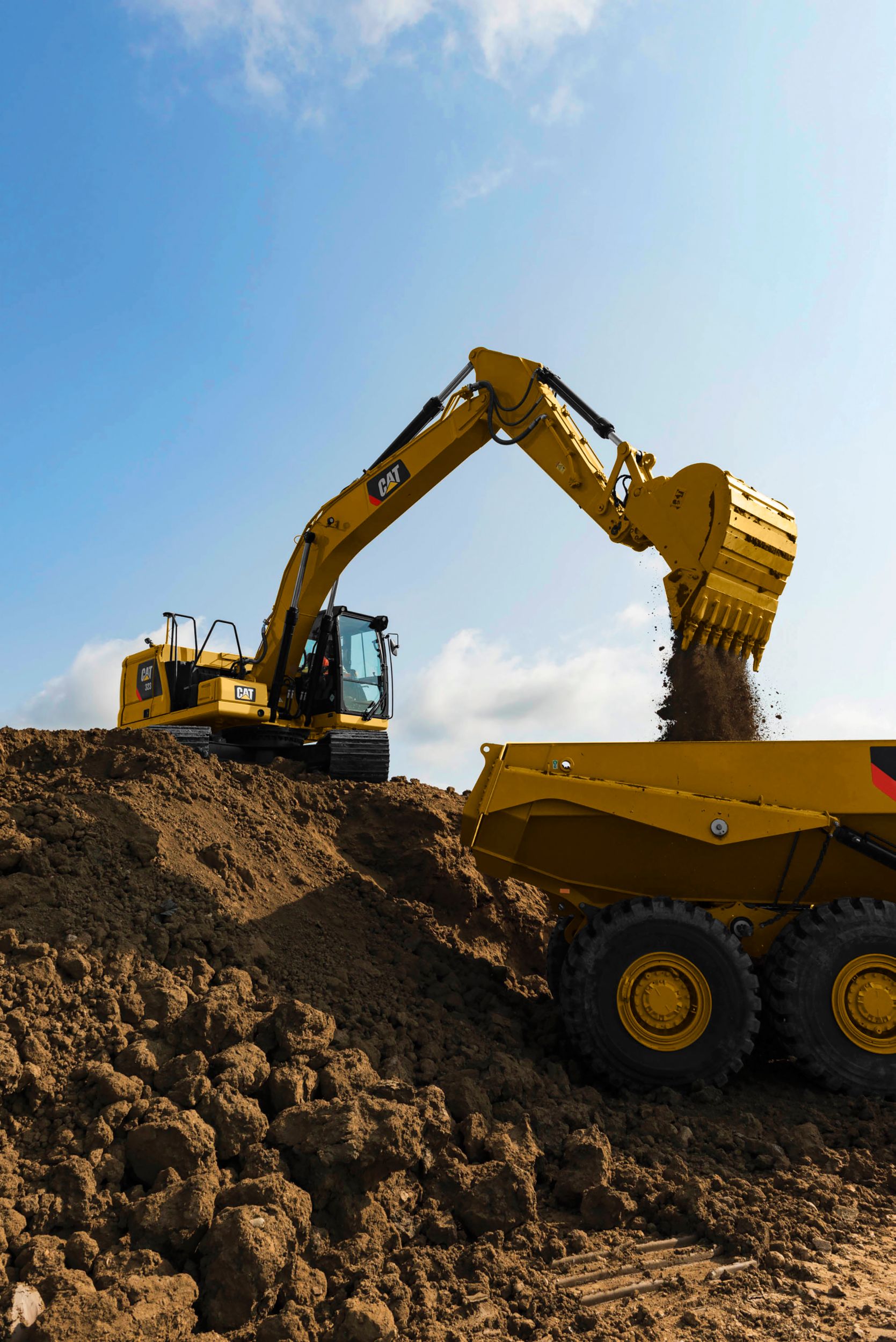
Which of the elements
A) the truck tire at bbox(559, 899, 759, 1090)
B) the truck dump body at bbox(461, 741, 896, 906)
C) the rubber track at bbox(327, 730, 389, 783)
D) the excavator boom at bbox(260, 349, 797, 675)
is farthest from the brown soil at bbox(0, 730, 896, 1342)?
the rubber track at bbox(327, 730, 389, 783)

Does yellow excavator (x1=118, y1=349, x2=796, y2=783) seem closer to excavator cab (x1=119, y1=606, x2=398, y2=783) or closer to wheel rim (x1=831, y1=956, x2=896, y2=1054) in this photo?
excavator cab (x1=119, y1=606, x2=398, y2=783)

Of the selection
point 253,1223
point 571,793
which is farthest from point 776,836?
point 253,1223

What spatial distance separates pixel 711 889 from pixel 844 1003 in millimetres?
930

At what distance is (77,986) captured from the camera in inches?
169

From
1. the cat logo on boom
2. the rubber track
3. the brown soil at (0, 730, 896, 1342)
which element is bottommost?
the brown soil at (0, 730, 896, 1342)

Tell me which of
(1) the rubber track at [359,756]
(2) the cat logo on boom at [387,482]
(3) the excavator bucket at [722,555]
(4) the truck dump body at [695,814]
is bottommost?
(4) the truck dump body at [695,814]

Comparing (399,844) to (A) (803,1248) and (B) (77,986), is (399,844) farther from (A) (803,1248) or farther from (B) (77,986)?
(A) (803,1248)

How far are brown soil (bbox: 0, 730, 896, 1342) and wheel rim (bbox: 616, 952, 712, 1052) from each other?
0.29 meters

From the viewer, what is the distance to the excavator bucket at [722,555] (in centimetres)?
641

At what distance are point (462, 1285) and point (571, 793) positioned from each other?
8.38ft

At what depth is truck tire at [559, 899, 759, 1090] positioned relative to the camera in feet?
15.9

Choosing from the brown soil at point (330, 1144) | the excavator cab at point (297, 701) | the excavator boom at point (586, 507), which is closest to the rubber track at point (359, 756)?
the excavator cab at point (297, 701)

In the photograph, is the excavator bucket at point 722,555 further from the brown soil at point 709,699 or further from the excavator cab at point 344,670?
the excavator cab at point 344,670

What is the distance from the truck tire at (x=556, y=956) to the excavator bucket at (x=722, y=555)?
2275 mm
